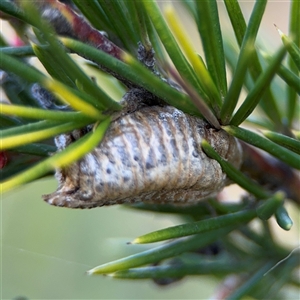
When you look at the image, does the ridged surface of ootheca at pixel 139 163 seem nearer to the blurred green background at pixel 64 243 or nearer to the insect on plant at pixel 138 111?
the insect on plant at pixel 138 111

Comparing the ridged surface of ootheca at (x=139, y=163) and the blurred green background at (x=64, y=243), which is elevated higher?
the ridged surface of ootheca at (x=139, y=163)

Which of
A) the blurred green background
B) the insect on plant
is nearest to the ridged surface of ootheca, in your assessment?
the insect on plant

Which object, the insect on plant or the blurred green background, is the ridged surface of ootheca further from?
the blurred green background

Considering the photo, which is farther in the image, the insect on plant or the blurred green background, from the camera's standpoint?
the blurred green background

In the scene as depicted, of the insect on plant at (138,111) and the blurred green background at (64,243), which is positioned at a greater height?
the insect on plant at (138,111)

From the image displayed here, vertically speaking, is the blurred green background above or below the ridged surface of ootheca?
below

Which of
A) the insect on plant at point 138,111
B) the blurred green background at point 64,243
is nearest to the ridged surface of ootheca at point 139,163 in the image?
the insect on plant at point 138,111

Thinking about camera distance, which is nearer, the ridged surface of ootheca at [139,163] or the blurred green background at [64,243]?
the ridged surface of ootheca at [139,163]

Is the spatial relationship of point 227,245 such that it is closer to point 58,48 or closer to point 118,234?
point 58,48
